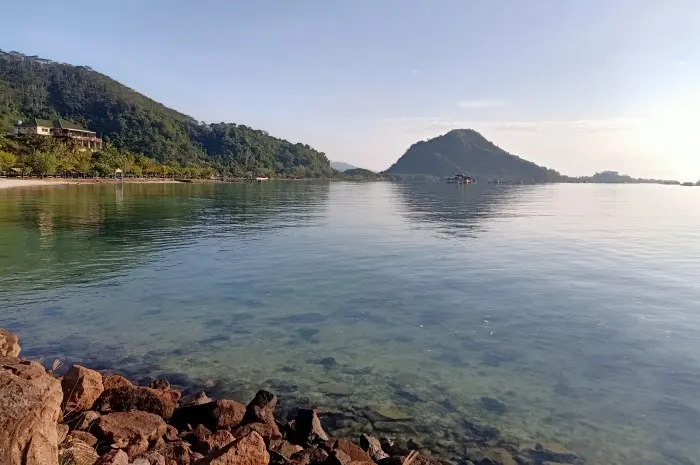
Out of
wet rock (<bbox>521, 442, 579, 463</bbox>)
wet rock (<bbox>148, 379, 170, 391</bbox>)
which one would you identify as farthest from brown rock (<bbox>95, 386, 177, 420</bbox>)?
wet rock (<bbox>521, 442, 579, 463</bbox>)

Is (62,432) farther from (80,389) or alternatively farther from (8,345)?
(8,345)

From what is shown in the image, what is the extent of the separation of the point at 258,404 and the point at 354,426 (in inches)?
89.0

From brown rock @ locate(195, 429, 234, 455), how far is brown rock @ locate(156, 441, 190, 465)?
386mm

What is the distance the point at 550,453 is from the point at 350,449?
4.43m

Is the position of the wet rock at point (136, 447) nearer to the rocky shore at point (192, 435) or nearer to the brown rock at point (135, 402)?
the rocky shore at point (192, 435)

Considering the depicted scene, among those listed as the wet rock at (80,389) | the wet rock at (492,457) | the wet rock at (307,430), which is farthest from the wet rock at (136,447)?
the wet rock at (492,457)

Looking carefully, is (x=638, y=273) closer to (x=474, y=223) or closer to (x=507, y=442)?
(x=507, y=442)

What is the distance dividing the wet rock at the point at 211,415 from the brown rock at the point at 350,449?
230 cm

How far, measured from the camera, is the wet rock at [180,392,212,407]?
11414 mm

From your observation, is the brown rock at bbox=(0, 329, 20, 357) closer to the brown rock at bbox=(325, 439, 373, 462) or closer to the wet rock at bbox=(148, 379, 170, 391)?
the wet rock at bbox=(148, 379, 170, 391)

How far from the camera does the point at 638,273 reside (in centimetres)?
3016

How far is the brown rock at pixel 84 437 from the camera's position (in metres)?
8.73

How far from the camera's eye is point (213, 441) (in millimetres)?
9375

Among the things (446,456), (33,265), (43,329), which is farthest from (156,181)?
(446,456)
